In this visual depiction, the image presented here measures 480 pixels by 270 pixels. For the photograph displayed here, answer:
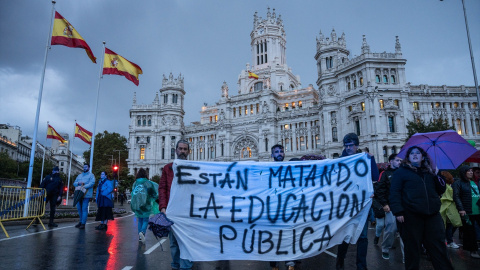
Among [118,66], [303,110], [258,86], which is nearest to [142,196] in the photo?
[118,66]

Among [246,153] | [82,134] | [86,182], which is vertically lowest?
[86,182]

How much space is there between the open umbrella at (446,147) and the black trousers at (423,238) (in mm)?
4345

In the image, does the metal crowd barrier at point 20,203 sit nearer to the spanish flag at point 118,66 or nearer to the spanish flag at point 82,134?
the spanish flag at point 118,66

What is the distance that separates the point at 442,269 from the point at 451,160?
5714mm

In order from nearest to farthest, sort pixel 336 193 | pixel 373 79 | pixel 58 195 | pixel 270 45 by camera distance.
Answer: pixel 336 193 < pixel 58 195 < pixel 373 79 < pixel 270 45

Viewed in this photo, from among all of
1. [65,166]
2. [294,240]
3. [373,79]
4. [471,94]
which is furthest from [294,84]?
[65,166]

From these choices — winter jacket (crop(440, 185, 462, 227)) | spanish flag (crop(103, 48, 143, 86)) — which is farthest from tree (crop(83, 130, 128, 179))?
winter jacket (crop(440, 185, 462, 227))

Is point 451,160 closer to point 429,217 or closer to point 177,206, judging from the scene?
point 429,217

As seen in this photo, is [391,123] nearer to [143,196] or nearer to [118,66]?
[118,66]

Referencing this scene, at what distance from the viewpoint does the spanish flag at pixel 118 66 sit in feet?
70.1

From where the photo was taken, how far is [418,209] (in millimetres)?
4957

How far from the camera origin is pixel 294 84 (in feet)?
242

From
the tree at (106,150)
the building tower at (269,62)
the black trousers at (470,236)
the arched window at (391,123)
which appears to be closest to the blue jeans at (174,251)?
the black trousers at (470,236)

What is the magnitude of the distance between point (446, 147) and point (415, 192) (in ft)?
17.5
